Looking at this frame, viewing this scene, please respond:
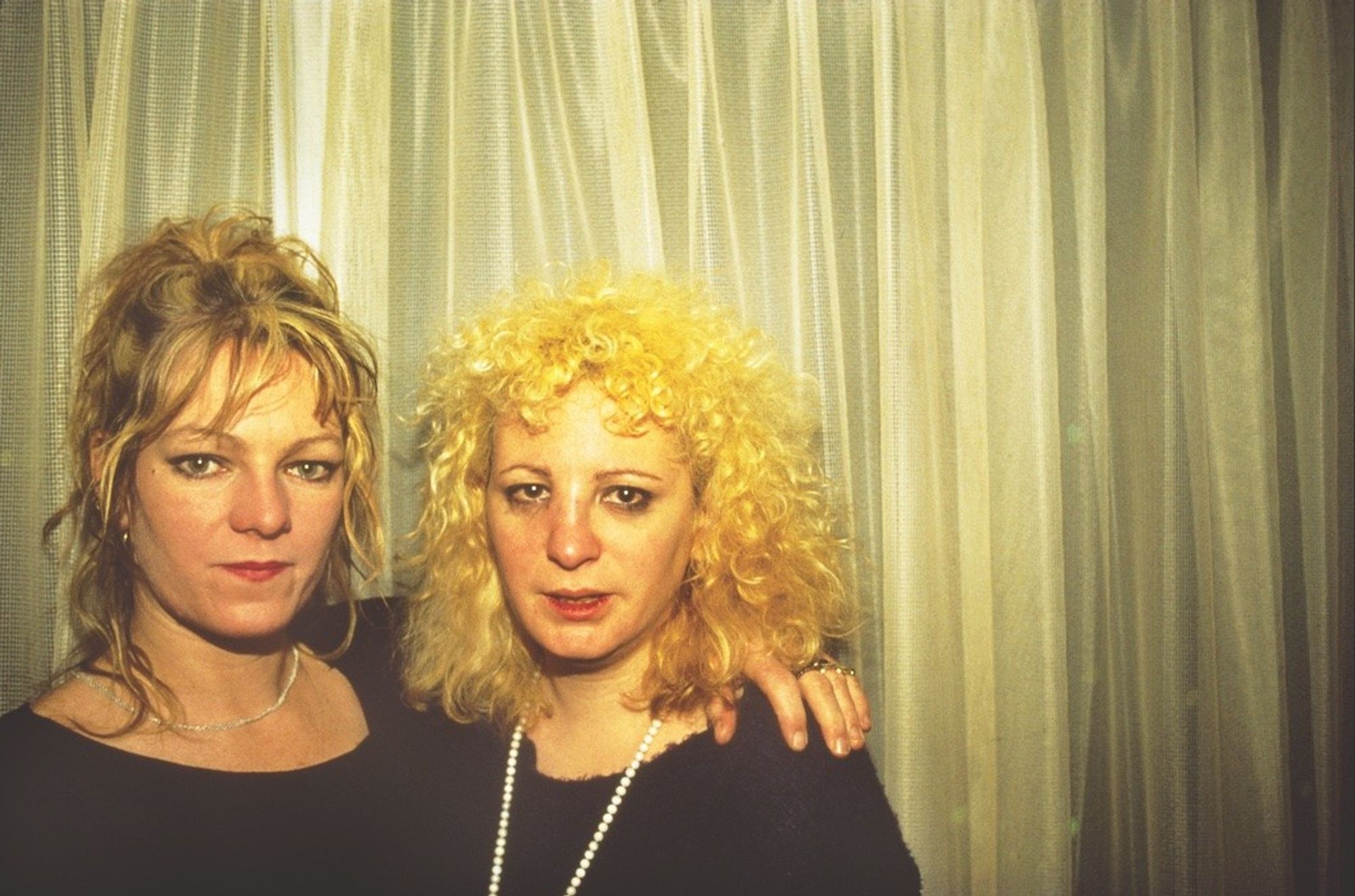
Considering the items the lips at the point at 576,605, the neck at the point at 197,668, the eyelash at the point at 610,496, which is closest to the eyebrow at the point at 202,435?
the neck at the point at 197,668

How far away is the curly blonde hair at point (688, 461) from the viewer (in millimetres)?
1339

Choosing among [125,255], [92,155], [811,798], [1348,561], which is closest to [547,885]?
[811,798]

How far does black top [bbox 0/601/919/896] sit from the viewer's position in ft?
4.02

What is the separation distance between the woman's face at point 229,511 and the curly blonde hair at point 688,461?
0.24 meters

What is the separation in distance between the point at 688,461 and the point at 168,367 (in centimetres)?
76

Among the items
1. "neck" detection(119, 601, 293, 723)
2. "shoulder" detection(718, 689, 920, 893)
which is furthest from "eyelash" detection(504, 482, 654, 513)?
"neck" detection(119, 601, 293, 723)

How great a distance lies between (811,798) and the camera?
1.27 meters

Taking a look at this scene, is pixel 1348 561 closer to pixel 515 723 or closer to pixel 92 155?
pixel 515 723

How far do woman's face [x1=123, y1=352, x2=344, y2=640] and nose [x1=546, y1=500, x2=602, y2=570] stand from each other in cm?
38

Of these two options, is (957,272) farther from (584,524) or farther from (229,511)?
(229,511)

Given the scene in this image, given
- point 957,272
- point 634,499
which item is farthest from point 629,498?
point 957,272

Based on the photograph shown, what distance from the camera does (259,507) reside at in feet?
4.16

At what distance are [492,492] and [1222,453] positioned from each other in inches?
59.4

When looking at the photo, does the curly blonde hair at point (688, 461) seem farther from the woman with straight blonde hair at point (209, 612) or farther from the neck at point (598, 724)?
the woman with straight blonde hair at point (209, 612)
